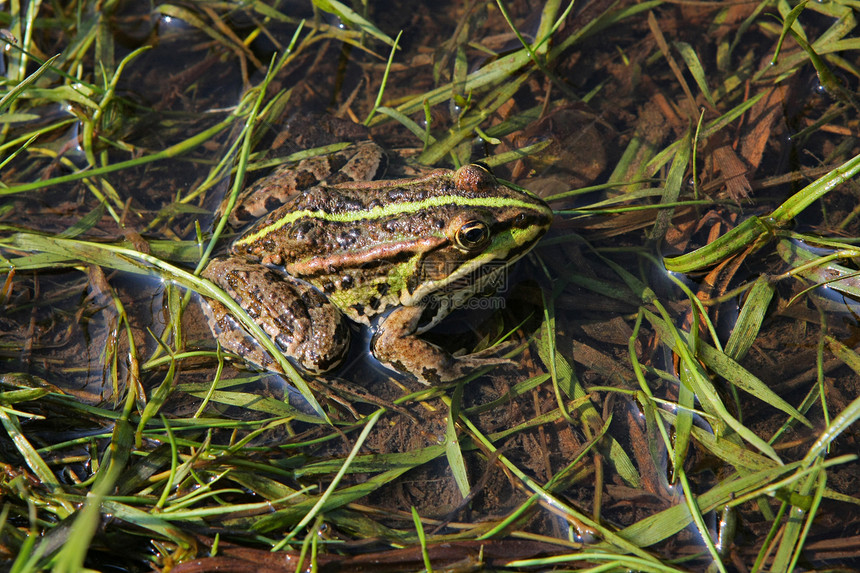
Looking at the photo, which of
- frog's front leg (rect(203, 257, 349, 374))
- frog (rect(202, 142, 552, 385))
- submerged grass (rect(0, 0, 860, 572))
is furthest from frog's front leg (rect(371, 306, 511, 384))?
frog's front leg (rect(203, 257, 349, 374))

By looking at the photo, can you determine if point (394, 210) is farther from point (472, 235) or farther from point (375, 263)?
point (472, 235)

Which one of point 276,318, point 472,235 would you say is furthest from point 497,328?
point 276,318

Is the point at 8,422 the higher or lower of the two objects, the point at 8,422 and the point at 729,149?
the lower

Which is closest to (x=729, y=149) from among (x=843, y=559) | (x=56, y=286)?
(x=843, y=559)

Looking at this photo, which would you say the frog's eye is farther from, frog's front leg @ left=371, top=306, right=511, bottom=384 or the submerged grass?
the submerged grass

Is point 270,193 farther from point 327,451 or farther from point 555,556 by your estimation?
point 555,556
